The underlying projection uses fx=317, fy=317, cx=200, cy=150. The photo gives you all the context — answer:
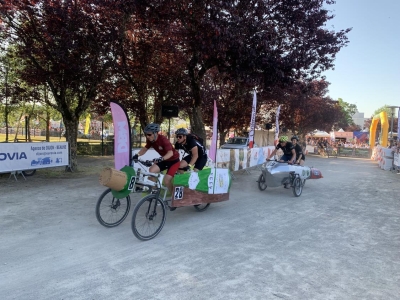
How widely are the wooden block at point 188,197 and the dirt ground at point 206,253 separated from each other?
389 mm

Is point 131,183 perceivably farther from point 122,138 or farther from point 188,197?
point 122,138

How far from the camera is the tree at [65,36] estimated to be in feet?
33.1

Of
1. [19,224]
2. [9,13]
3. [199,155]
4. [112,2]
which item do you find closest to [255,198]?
[199,155]

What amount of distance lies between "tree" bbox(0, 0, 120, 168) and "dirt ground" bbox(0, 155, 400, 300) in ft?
16.0

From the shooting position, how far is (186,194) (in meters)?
6.23

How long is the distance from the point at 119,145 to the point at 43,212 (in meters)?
2.15

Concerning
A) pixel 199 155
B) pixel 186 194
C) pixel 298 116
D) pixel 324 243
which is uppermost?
pixel 298 116

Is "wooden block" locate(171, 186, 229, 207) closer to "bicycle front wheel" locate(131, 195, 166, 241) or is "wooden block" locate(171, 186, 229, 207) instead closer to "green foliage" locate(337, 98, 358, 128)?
"bicycle front wheel" locate(131, 195, 166, 241)

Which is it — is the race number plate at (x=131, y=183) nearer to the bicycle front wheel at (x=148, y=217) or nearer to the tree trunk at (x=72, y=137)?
the bicycle front wheel at (x=148, y=217)

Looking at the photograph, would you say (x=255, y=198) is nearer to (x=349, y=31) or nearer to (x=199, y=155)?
(x=199, y=155)

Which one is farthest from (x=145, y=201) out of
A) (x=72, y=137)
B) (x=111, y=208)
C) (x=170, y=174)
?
(x=72, y=137)

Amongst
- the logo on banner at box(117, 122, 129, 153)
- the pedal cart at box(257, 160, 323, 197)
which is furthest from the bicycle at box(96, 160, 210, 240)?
the pedal cart at box(257, 160, 323, 197)

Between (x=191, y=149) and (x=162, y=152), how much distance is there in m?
0.75

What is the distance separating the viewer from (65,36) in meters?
9.96
